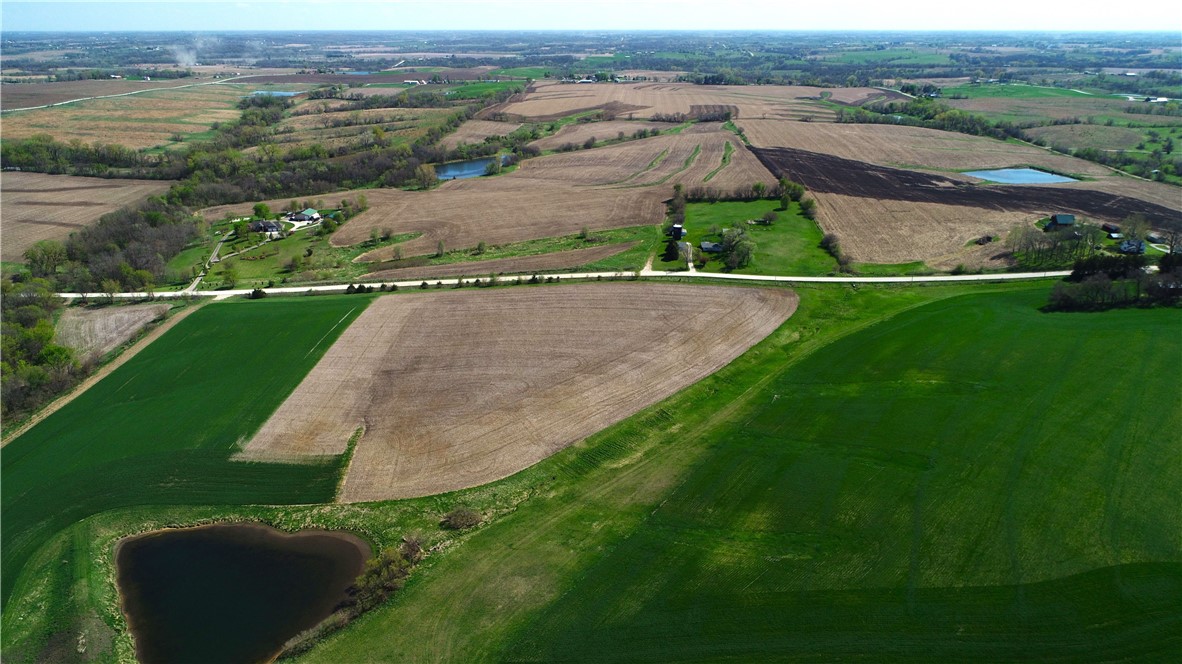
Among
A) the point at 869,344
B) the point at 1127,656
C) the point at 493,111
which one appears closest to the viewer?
the point at 1127,656

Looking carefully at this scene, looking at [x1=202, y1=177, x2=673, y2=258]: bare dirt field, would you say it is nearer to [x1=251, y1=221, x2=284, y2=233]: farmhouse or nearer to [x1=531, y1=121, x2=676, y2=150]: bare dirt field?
[x1=251, y1=221, x2=284, y2=233]: farmhouse

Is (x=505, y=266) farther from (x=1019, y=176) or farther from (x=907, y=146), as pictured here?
(x=907, y=146)

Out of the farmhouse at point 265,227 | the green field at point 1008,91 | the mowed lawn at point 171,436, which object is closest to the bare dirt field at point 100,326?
the mowed lawn at point 171,436

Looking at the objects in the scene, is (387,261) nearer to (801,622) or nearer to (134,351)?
(134,351)

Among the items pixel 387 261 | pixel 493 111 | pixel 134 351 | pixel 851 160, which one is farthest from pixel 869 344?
pixel 493 111

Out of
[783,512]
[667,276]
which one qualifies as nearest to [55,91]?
[667,276]

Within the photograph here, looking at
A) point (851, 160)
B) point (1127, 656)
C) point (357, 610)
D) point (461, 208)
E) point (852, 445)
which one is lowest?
point (357, 610)

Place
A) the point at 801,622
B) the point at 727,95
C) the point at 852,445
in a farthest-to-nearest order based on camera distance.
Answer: the point at 727,95
the point at 852,445
the point at 801,622
